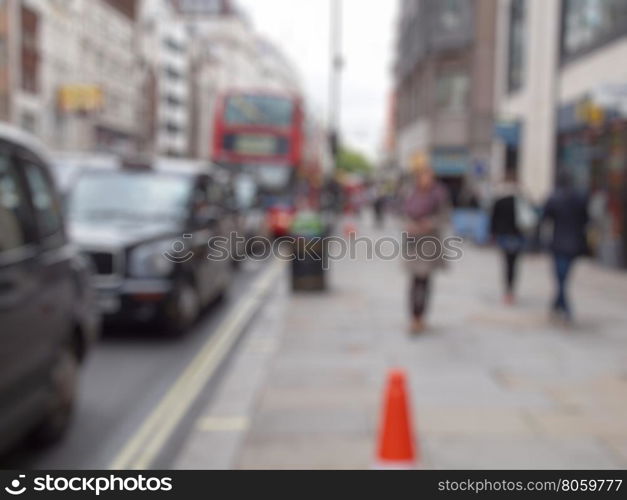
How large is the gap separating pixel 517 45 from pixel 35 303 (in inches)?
984

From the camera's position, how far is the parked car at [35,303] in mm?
4254

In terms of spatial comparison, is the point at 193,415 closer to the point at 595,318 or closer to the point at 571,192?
the point at 571,192

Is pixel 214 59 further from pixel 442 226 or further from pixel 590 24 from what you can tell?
pixel 442 226

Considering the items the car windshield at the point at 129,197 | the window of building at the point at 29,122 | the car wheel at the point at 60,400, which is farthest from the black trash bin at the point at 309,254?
the window of building at the point at 29,122

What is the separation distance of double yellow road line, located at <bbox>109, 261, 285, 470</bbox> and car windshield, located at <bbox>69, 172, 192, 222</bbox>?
1526mm

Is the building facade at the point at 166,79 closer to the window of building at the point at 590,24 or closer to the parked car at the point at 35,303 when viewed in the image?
the window of building at the point at 590,24

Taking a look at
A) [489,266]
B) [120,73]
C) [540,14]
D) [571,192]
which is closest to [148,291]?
[571,192]

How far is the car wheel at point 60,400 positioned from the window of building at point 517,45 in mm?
23171

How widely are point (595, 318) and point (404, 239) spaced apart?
3.00 meters

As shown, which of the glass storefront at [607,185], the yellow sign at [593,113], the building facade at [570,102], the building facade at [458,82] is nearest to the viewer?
the yellow sign at [593,113]

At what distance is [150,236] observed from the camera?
8461mm

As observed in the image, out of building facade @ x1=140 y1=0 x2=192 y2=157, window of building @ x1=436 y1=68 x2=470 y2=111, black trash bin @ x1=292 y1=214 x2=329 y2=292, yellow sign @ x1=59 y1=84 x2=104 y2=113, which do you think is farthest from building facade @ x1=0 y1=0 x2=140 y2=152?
black trash bin @ x1=292 y1=214 x2=329 y2=292

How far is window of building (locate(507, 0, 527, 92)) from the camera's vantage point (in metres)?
26.2

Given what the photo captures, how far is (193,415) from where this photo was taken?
5832mm
